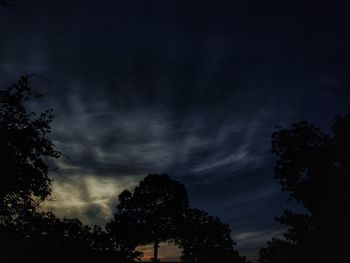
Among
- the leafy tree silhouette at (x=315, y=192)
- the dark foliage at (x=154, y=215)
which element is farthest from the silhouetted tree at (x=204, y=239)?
the leafy tree silhouette at (x=315, y=192)

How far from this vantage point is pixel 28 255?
28.9 m

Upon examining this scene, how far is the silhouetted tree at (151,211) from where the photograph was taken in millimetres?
61094

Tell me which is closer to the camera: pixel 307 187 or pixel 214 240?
pixel 307 187

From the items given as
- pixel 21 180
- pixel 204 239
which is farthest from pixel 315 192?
pixel 204 239

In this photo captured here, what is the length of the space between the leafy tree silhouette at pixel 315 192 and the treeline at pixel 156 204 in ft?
0.24

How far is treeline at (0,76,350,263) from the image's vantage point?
2719cm

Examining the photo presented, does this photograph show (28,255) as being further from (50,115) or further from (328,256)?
(328,256)

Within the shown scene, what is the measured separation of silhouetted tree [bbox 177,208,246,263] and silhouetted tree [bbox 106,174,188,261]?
2.15 metres

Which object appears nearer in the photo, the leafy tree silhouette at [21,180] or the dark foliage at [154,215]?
the leafy tree silhouette at [21,180]

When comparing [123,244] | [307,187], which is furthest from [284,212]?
[123,244]

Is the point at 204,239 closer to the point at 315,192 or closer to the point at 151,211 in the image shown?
the point at 151,211

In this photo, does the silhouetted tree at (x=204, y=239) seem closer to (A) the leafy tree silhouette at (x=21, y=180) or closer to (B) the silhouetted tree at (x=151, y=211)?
(B) the silhouetted tree at (x=151, y=211)

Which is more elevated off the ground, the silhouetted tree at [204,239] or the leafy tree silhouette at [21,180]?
the silhouetted tree at [204,239]

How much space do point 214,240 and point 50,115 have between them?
5412 centimetres
